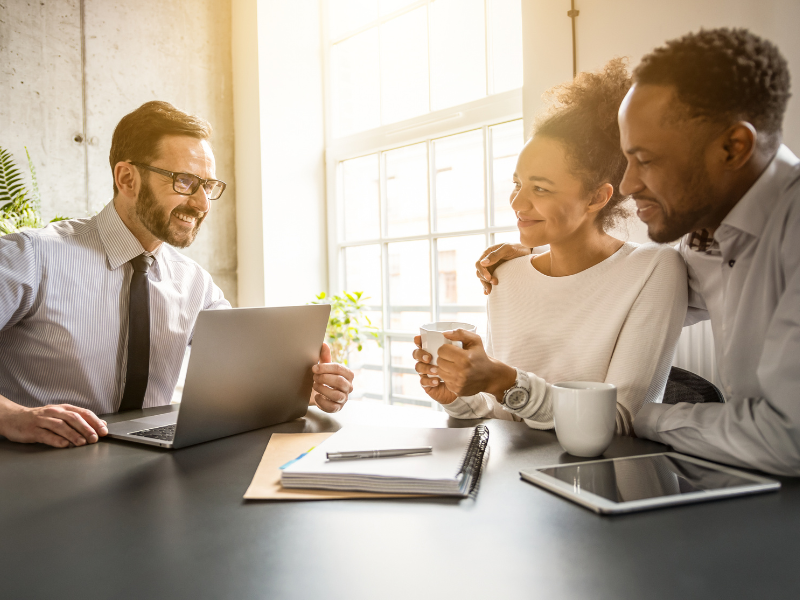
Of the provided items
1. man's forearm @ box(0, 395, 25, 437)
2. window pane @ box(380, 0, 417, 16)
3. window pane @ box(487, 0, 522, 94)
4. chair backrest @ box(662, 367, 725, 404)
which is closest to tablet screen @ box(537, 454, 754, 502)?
chair backrest @ box(662, 367, 725, 404)

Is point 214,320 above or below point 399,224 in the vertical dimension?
below

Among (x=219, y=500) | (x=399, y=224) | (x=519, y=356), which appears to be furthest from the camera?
(x=399, y=224)

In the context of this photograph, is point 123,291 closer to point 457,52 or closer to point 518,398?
point 518,398

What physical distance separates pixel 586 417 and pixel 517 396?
216 mm

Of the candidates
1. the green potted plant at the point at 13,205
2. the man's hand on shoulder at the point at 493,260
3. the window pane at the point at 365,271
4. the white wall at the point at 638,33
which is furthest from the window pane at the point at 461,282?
the green potted plant at the point at 13,205

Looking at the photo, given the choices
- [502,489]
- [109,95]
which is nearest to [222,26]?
[109,95]

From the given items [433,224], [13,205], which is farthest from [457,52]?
[13,205]

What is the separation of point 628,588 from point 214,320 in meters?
0.77

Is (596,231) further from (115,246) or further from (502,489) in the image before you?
(115,246)

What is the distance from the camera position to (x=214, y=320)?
0.98m

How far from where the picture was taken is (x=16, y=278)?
1.42 meters

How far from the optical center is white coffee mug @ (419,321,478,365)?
3.54 ft

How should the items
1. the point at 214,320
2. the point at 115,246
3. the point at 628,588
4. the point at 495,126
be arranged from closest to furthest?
the point at 628,588, the point at 214,320, the point at 115,246, the point at 495,126

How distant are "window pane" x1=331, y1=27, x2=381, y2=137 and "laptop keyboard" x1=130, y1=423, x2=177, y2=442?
270 cm
